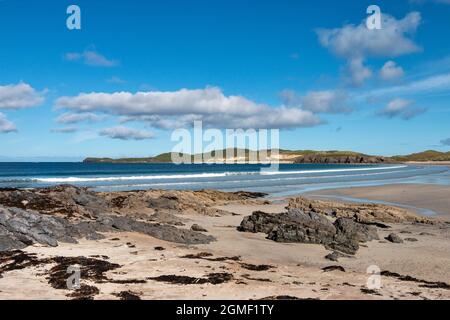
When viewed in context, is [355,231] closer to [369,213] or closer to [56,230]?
[369,213]

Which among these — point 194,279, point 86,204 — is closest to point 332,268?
point 194,279

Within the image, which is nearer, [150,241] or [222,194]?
[150,241]

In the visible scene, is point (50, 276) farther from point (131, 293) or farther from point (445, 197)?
point (445, 197)

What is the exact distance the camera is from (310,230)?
733 inches

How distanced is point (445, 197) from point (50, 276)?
39.0 metres

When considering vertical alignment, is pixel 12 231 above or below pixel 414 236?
above

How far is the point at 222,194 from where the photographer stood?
41.2 m

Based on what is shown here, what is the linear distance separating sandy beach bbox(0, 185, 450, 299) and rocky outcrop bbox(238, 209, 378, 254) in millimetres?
400

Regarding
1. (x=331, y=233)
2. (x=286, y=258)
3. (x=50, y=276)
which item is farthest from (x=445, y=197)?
(x=50, y=276)

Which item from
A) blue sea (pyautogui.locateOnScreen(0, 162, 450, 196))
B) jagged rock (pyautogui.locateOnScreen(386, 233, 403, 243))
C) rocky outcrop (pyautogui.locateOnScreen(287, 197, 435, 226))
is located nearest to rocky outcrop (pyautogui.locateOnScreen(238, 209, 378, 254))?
jagged rock (pyautogui.locateOnScreen(386, 233, 403, 243))

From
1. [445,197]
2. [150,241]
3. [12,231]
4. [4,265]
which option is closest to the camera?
[4,265]

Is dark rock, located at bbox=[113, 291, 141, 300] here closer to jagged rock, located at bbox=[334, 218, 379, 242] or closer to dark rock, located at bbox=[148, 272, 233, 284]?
dark rock, located at bbox=[148, 272, 233, 284]
